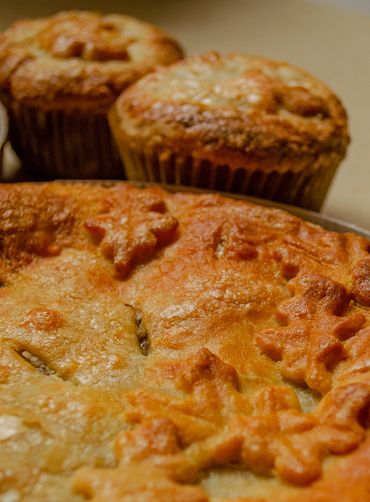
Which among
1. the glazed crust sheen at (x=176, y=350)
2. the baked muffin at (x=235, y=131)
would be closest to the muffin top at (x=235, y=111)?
the baked muffin at (x=235, y=131)

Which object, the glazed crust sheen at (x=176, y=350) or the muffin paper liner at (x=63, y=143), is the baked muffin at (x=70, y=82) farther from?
the glazed crust sheen at (x=176, y=350)

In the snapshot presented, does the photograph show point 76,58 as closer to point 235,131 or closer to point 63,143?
point 63,143

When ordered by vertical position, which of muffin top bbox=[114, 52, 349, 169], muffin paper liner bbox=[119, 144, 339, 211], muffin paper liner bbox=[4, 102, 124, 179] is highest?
muffin top bbox=[114, 52, 349, 169]

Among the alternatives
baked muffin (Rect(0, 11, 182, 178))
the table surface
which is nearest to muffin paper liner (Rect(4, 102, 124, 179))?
baked muffin (Rect(0, 11, 182, 178))

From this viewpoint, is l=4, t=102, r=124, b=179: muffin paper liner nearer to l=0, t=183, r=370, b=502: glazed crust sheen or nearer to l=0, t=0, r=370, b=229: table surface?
l=0, t=183, r=370, b=502: glazed crust sheen

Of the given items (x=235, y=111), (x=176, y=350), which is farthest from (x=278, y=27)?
(x=176, y=350)

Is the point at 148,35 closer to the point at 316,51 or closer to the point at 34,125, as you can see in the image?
the point at 34,125
